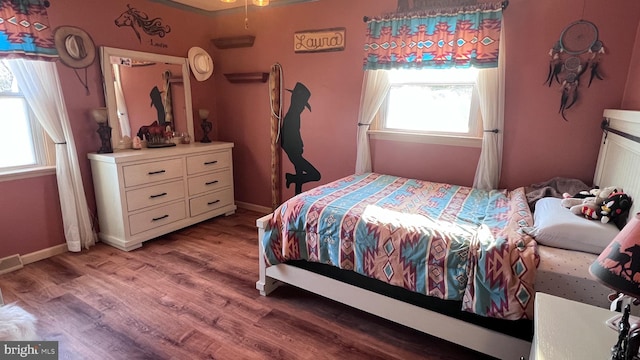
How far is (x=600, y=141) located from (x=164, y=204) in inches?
146

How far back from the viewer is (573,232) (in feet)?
5.05

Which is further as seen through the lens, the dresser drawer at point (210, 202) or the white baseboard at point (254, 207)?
the white baseboard at point (254, 207)

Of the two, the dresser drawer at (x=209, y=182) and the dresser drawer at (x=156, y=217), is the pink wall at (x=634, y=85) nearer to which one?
the dresser drawer at (x=209, y=182)

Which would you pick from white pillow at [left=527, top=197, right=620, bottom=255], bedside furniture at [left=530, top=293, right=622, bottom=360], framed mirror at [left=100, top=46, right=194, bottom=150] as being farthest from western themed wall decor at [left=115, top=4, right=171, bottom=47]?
bedside furniture at [left=530, top=293, right=622, bottom=360]

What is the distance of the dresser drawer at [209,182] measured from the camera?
136 inches

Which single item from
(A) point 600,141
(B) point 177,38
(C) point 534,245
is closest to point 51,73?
(B) point 177,38

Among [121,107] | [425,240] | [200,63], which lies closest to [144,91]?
[121,107]

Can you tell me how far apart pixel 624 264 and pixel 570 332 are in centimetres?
39

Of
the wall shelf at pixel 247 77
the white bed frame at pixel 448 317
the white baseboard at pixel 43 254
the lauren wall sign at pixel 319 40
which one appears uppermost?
the lauren wall sign at pixel 319 40

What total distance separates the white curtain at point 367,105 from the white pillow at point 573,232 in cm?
173

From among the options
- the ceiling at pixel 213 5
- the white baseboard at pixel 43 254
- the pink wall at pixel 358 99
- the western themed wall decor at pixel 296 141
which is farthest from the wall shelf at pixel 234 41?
the white baseboard at pixel 43 254

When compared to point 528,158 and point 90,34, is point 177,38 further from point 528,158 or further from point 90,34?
point 528,158

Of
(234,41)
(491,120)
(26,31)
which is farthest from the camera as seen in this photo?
(234,41)

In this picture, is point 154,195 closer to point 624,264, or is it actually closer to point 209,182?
point 209,182
